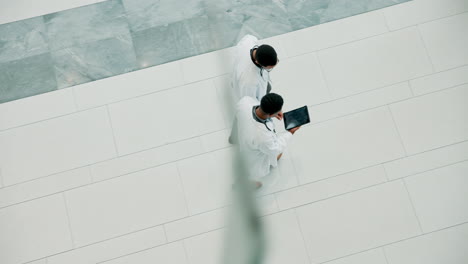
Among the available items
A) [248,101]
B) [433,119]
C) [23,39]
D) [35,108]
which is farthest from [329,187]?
[23,39]

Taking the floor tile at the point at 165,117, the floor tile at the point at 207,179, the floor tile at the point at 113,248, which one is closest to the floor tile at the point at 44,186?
the floor tile at the point at 165,117

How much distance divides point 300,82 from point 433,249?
1.83 metres

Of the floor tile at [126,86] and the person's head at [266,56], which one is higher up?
the floor tile at [126,86]

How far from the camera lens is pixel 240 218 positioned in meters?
2.49

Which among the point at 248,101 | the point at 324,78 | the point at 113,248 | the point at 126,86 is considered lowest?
the point at 113,248

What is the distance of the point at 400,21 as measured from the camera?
4461 mm

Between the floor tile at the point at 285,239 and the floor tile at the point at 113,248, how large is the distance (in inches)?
35.2

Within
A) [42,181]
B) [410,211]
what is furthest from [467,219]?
[42,181]

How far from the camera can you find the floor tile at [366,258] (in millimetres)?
3789

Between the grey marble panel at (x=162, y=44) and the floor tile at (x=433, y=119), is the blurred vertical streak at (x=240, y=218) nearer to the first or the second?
the grey marble panel at (x=162, y=44)

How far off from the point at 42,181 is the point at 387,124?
3095mm

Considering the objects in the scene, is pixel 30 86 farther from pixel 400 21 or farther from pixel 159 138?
pixel 400 21

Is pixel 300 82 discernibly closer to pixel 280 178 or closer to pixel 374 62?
pixel 374 62

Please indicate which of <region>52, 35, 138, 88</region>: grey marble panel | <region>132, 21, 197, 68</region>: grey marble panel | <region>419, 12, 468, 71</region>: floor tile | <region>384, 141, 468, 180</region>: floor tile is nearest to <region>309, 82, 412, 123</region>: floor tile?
<region>419, 12, 468, 71</region>: floor tile
